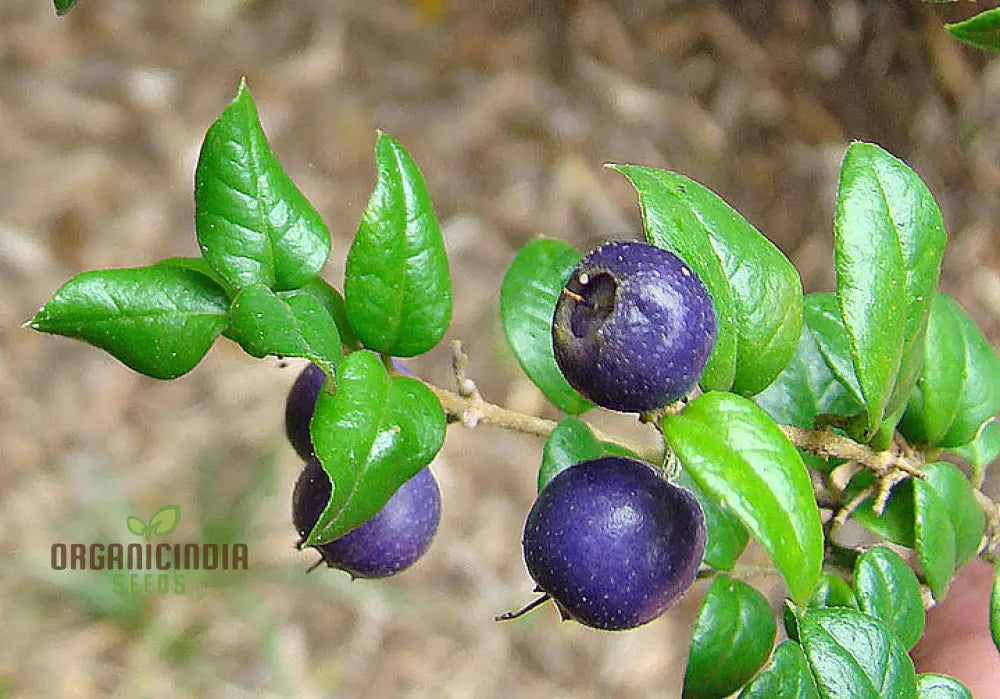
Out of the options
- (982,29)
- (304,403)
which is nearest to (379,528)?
(304,403)

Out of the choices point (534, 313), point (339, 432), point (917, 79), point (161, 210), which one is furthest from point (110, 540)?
point (917, 79)

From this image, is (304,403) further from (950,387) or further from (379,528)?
(950,387)

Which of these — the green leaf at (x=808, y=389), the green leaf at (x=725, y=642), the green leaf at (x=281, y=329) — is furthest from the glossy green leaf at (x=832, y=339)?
the green leaf at (x=281, y=329)

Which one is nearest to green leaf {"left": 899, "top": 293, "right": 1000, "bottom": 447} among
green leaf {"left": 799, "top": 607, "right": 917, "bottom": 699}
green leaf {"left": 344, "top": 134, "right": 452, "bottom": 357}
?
green leaf {"left": 799, "top": 607, "right": 917, "bottom": 699}

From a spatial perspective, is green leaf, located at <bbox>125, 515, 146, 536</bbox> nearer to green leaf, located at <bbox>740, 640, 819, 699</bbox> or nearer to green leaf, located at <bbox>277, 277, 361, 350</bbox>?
green leaf, located at <bbox>277, 277, 361, 350</bbox>

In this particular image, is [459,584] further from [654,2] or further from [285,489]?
[654,2]

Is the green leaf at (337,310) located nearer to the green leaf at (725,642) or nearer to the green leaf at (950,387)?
the green leaf at (725,642)
